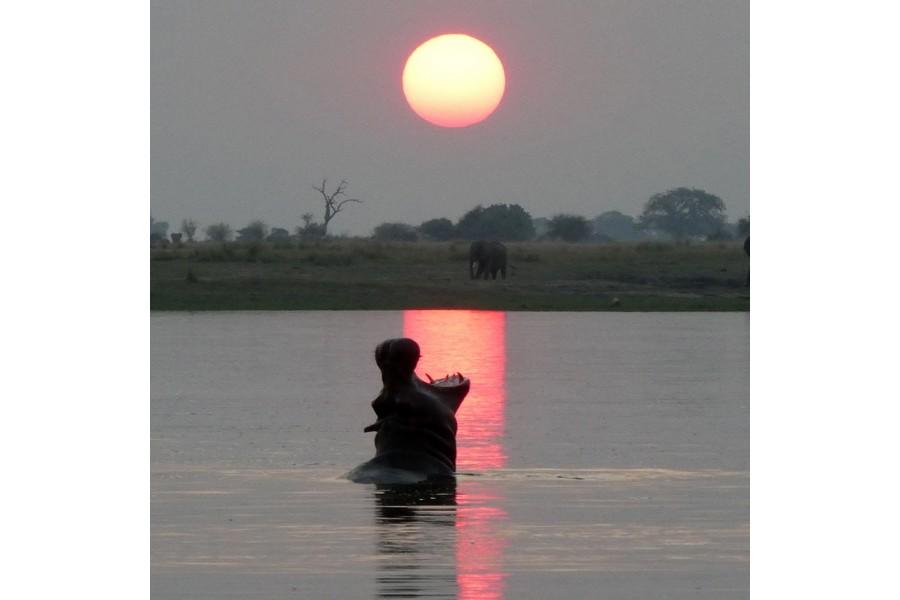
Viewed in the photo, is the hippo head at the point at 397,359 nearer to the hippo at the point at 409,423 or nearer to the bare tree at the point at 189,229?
the hippo at the point at 409,423

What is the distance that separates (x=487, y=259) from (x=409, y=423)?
5155 cm

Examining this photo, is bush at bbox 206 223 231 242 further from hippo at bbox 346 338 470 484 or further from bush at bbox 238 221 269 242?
hippo at bbox 346 338 470 484

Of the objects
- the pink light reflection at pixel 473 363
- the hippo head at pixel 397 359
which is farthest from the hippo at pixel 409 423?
the pink light reflection at pixel 473 363

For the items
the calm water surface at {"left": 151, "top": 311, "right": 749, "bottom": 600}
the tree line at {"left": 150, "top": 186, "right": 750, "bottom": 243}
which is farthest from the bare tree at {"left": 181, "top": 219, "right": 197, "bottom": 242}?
the calm water surface at {"left": 151, "top": 311, "right": 749, "bottom": 600}

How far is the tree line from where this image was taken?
87625mm

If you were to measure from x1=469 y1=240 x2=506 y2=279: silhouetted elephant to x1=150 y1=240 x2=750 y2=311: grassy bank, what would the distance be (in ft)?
Result: 2.30

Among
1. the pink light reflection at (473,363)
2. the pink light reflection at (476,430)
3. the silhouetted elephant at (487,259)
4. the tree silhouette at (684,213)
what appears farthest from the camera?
the tree silhouette at (684,213)

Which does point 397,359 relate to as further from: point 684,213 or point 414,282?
point 684,213

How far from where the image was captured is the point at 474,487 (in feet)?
51.0

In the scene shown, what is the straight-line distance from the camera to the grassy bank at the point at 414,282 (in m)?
59.4

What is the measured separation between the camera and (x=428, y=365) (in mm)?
30547

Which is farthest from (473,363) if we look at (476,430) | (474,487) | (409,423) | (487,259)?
(487,259)

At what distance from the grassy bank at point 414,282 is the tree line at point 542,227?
1120 cm
